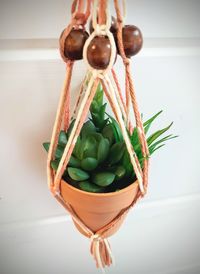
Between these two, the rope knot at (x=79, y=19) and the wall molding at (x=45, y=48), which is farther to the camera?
the wall molding at (x=45, y=48)

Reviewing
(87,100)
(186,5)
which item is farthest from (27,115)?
(186,5)

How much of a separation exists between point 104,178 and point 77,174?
0.04 m

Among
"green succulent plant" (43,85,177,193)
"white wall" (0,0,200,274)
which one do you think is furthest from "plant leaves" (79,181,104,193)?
"white wall" (0,0,200,274)

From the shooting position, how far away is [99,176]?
13.4 inches

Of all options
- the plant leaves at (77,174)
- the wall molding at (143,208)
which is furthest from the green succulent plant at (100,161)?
the wall molding at (143,208)

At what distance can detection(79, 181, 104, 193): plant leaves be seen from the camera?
0.34 m

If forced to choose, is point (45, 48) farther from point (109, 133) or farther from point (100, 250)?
point (100, 250)

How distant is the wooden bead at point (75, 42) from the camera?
0.27 m

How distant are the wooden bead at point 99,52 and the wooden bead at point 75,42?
0.8 inches

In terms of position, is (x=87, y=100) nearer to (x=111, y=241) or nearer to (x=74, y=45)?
(x=74, y=45)

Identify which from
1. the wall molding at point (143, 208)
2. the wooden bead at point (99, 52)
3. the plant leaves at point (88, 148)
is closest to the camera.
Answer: the wooden bead at point (99, 52)

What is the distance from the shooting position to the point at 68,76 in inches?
11.7

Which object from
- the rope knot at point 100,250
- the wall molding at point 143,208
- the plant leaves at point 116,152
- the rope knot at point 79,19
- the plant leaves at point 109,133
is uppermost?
the rope knot at point 79,19

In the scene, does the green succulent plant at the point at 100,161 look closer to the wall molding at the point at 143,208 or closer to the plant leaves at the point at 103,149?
the plant leaves at the point at 103,149
